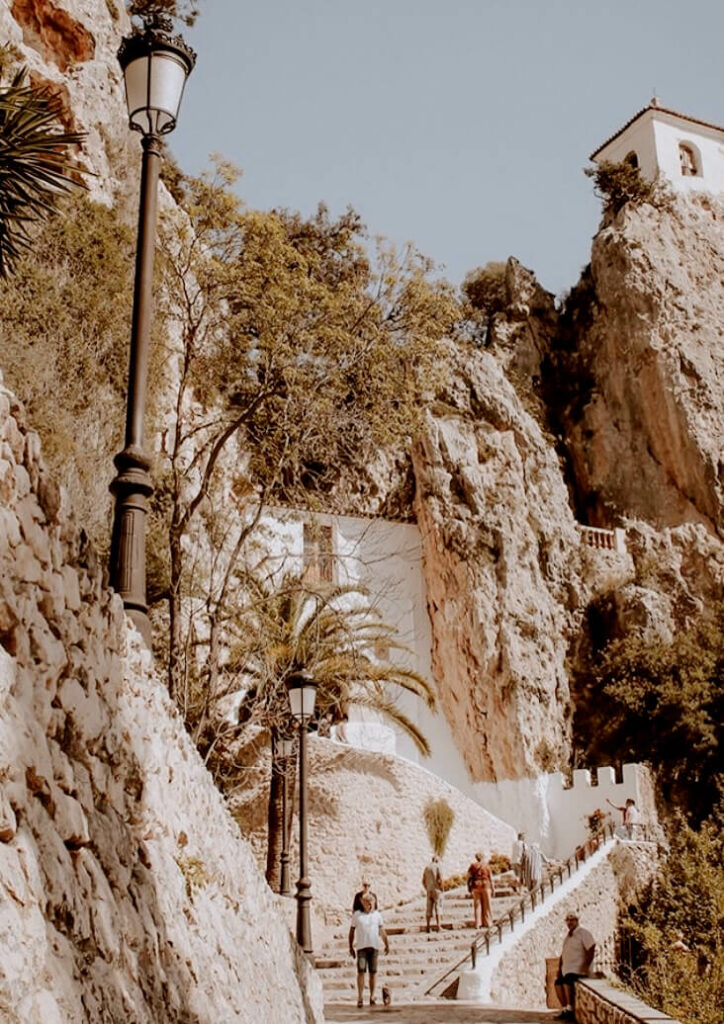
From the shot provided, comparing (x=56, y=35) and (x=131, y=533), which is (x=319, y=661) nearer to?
(x=131, y=533)

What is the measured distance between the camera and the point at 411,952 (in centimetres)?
1661

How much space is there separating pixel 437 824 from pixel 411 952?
18.2 feet

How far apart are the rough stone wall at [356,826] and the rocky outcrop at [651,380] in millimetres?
14418

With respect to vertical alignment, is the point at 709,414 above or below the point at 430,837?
above

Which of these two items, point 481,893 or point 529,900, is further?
point 529,900

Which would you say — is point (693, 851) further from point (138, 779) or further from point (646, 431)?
point (138, 779)

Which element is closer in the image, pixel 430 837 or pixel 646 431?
pixel 430 837

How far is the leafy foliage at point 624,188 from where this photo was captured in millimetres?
37812

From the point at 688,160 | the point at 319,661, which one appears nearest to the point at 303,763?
the point at 319,661

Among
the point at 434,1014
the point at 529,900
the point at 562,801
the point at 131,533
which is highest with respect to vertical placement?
the point at 131,533

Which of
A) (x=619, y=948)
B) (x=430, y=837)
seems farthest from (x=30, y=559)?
(x=619, y=948)

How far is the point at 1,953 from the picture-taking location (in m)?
2.98

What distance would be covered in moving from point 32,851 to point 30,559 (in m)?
1.13

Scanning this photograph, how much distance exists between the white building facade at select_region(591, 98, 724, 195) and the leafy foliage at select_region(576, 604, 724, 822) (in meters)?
18.6
